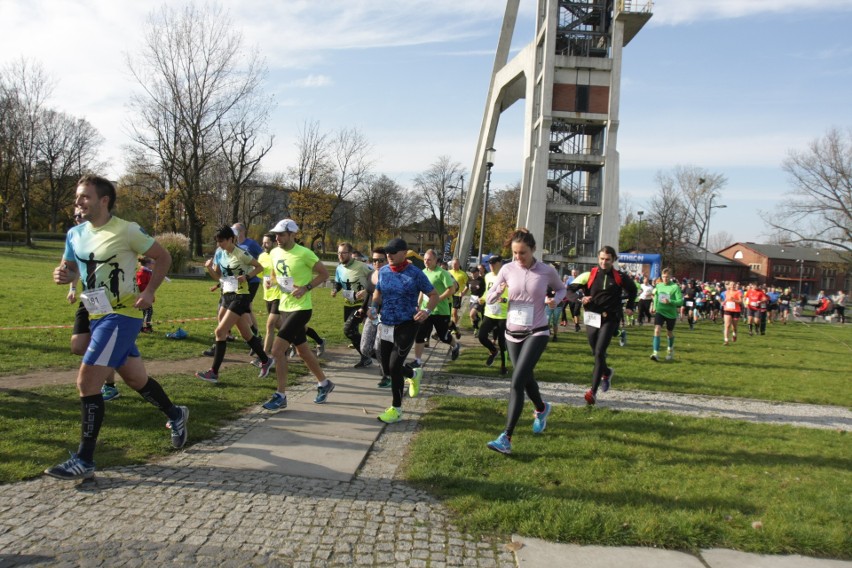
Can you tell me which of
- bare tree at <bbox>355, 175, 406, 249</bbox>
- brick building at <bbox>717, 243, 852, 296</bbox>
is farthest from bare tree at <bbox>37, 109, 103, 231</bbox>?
brick building at <bbox>717, 243, 852, 296</bbox>

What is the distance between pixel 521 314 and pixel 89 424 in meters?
3.68

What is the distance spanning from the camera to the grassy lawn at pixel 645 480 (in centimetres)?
374

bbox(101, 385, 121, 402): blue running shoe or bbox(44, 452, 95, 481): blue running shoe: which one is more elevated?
bbox(44, 452, 95, 481): blue running shoe

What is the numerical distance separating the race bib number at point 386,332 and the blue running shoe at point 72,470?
10.0 ft

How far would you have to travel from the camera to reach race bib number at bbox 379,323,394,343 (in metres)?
6.32

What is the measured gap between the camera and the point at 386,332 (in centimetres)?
635

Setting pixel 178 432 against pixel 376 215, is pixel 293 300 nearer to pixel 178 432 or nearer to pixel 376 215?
pixel 178 432

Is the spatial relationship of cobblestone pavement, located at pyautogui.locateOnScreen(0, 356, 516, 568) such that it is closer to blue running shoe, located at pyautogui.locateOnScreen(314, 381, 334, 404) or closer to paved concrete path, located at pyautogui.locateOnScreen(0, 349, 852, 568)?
paved concrete path, located at pyautogui.locateOnScreen(0, 349, 852, 568)

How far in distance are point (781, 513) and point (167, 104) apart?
44293mm

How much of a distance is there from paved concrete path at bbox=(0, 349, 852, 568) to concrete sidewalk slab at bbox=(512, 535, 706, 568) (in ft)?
0.03

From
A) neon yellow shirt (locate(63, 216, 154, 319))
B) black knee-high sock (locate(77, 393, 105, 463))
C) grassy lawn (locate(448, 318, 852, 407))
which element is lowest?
grassy lawn (locate(448, 318, 852, 407))

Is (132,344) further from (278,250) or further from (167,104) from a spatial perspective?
(167,104)

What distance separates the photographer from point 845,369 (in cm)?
1327

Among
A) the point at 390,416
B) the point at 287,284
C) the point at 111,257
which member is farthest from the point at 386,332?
the point at 111,257
